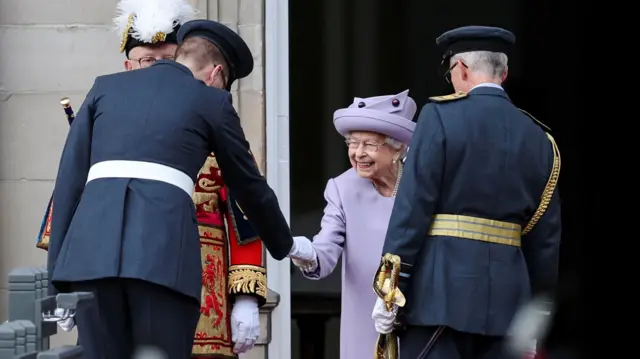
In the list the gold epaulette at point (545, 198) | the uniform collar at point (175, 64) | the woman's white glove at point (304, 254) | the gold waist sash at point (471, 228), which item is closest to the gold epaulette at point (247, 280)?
the woman's white glove at point (304, 254)

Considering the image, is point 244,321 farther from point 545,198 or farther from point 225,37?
point 545,198

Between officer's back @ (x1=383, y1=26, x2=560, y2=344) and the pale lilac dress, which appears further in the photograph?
the pale lilac dress

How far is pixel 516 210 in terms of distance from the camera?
4715 mm

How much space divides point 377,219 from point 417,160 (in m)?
0.75

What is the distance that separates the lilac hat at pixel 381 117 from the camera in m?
5.29

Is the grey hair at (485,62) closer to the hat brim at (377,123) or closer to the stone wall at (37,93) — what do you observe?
the hat brim at (377,123)

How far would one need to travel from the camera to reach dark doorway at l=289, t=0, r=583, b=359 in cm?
682

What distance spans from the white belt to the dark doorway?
2.50 meters

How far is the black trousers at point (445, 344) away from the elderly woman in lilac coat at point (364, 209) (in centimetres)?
56

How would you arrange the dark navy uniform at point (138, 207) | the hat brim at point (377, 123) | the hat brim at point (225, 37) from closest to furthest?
the dark navy uniform at point (138, 207)
the hat brim at point (225, 37)
the hat brim at point (377, 123)

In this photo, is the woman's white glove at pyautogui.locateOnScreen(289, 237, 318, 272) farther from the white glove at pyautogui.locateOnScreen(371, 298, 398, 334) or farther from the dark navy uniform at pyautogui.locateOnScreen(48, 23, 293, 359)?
the dark navy uniform at pyautogui.locateOnScreen(48, 23, 293, 359)

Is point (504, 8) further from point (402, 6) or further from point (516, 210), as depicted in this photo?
point (516, 210)

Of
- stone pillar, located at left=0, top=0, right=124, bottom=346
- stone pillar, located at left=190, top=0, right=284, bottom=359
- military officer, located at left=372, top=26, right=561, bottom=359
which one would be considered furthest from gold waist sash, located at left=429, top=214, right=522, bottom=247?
stone pillar, located at left=0, top=0, right=124, bottom=346

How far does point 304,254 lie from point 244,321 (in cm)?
38
